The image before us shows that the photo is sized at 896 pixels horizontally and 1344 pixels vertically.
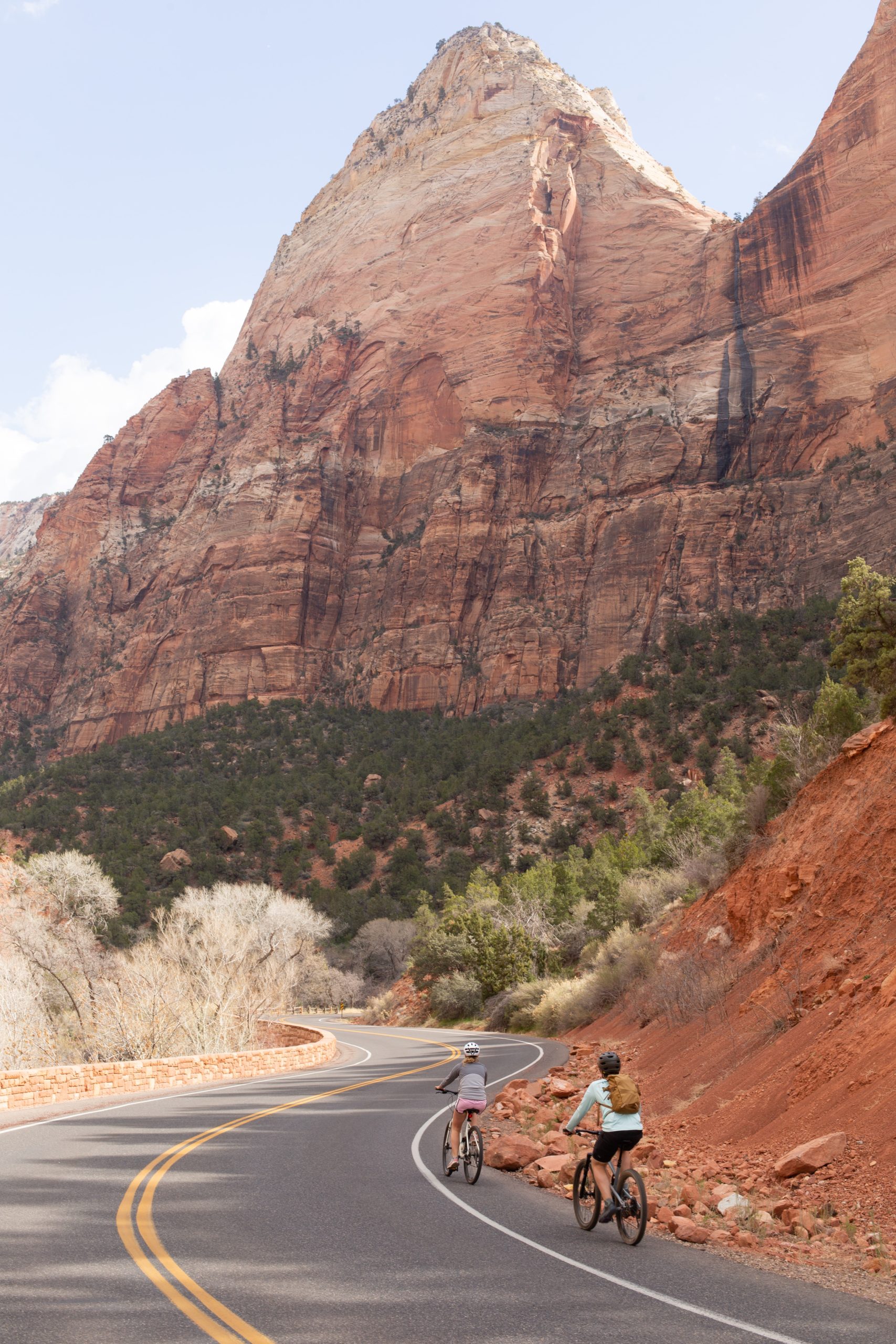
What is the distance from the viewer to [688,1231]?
7449 millimetres

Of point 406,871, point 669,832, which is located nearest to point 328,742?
point 406,871

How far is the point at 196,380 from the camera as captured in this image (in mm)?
117875

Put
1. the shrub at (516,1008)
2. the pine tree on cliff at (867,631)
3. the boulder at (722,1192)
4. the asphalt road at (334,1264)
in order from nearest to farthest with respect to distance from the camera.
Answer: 1. the asphalt road at (334,1264)
2. the boulder at (722,1192)
3. the pine tree on cliff at (867,631)
4. the shrub at (516,1008)

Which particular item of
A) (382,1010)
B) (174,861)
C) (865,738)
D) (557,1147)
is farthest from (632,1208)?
(174,861)

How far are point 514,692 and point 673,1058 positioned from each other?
62336mm

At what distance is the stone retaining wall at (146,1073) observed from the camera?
16.0 meters

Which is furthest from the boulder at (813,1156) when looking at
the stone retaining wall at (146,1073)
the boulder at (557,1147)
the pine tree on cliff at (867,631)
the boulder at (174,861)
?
the boulder at (174,861)

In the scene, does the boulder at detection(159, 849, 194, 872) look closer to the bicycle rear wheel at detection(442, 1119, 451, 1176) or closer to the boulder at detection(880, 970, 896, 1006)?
the bicycle rear wheel at detection(442, 1119, 451, 1176)

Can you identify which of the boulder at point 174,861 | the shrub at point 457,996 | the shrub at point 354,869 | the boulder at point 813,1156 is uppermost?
the boulder at point 813,1156

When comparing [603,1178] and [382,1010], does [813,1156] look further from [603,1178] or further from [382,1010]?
[382,1010]

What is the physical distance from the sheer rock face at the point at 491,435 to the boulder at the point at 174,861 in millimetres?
28242

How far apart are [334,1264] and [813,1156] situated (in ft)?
14.2

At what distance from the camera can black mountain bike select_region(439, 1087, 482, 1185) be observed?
31.4ft

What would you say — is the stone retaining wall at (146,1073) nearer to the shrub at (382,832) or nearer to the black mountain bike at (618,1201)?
the black mountain bike at (618,1201)
